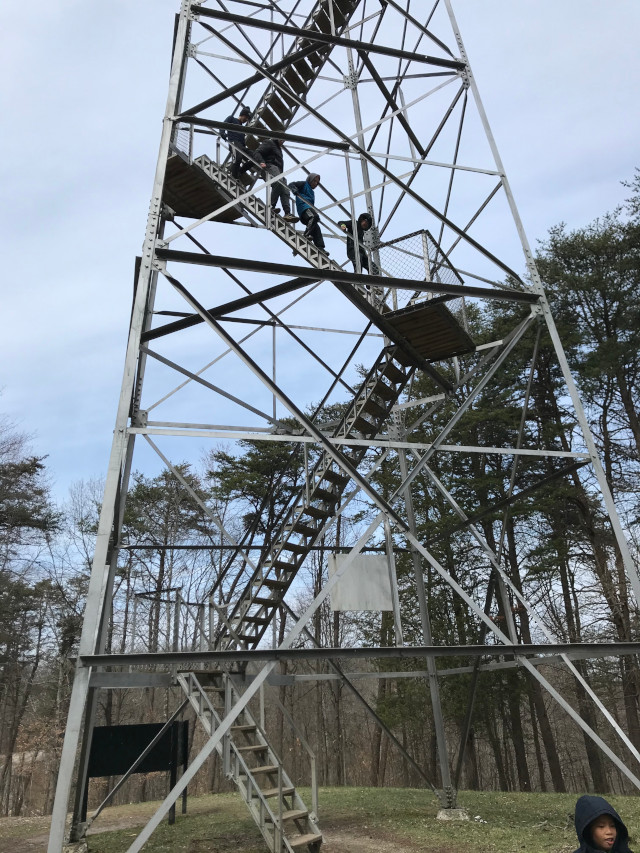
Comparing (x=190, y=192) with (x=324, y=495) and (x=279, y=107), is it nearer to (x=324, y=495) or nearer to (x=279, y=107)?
(x=279, y=107)

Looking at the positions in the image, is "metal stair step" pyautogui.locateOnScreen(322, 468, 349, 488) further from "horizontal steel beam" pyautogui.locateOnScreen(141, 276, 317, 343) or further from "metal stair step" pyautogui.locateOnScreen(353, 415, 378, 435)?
"horizontal steel beam" pyautogui.locateOnScreen(141, 276, 317, 343)

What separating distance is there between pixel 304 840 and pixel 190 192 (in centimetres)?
908

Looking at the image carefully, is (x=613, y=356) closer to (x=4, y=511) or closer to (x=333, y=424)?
(x=333, y=424)

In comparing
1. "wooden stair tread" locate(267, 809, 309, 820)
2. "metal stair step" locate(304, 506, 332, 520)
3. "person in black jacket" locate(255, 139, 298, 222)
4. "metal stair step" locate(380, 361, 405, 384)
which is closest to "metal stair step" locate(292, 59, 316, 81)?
"person in black jacket" locate(255, 139, 298, 222)

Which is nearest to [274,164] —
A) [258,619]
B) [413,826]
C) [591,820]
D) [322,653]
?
[258,619]

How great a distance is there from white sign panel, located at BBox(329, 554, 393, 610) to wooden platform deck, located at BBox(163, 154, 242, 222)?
5562mm

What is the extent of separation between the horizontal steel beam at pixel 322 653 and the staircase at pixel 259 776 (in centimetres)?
192

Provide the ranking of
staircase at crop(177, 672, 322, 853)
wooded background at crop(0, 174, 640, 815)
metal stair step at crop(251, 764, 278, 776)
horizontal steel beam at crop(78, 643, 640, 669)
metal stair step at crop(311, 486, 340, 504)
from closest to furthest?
horizontal steel beam at crop(78, 643, 640, 669) → staircase at crop(177, 672, 322, 853) → metal stair step at crop(251, 764, 278, 776) → metal stair step at crop(311, 486, 340, 504) → wooded background at crop(0, 174, 640, 815)

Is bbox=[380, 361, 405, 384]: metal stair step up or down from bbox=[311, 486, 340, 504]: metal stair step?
up

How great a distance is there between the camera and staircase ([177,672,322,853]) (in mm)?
A: 8094

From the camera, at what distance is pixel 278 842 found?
25.8 ft

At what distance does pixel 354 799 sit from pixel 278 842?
31.2 feet

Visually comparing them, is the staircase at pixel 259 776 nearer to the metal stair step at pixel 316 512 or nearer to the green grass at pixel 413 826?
the green grass at pixel 413 826

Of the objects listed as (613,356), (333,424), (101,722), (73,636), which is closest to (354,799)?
(333,424)
